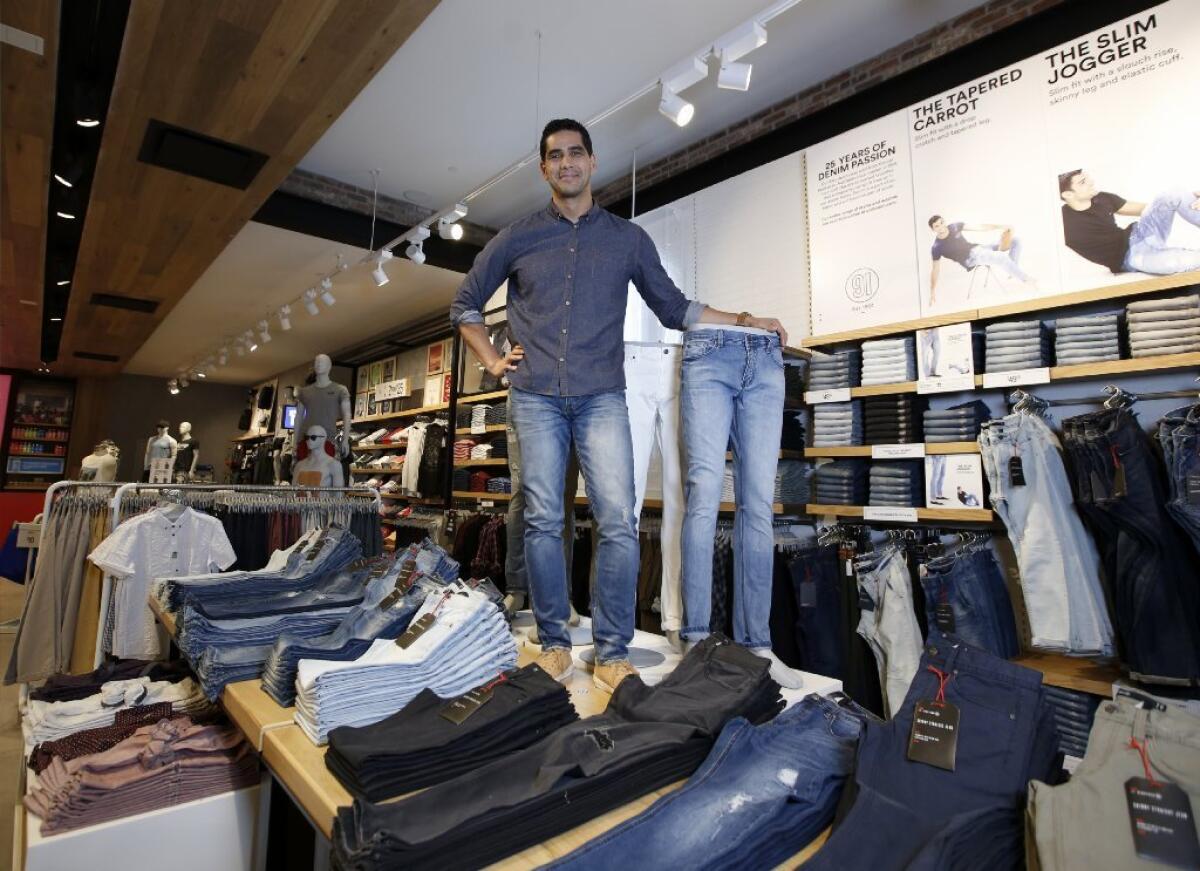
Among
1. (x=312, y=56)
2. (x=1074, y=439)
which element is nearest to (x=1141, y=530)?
(x=1074, y=439)

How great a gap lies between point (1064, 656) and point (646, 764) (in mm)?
2639

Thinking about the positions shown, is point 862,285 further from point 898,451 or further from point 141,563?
point 141,563

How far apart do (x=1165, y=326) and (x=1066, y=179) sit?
0.93 meters

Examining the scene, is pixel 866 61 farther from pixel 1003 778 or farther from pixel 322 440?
pixel 322 440

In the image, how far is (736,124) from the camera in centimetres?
471

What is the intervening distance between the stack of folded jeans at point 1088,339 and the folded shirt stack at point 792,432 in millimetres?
1307

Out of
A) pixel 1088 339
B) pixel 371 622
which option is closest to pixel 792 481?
pixel 1088 339

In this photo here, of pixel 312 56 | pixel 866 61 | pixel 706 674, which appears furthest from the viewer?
pixel 866 61

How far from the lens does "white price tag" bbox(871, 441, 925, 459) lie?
3.10 meters

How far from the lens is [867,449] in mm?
3277

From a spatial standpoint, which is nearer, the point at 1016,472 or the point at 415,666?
the point at 415,666

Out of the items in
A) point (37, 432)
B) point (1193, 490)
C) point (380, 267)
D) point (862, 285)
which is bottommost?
point (1193, 490)

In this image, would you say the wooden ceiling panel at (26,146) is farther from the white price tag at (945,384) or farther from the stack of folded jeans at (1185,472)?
the stack of folded jeans at (1185,472)

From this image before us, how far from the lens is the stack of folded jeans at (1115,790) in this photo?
2.57ft
